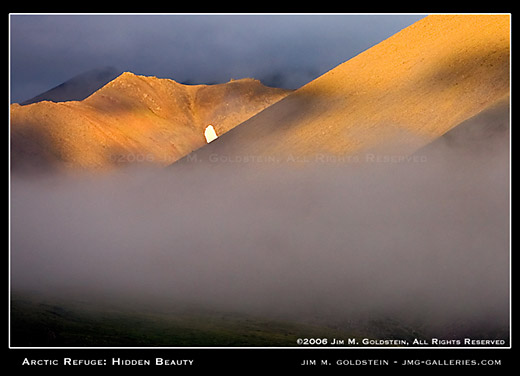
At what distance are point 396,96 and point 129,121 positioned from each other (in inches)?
2004

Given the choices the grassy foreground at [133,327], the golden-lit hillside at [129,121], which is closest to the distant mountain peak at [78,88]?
the golden-lit hillside at [129,121]

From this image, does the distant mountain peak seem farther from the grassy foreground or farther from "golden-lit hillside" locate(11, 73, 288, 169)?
the grassy foreground

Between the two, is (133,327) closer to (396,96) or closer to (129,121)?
(396,96)

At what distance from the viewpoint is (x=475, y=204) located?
32.6 metres

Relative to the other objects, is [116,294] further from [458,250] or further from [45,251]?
[458,250]

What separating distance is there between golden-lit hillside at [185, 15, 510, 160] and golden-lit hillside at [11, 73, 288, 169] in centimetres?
1806

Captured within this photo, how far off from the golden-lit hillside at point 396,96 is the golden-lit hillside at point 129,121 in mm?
18057

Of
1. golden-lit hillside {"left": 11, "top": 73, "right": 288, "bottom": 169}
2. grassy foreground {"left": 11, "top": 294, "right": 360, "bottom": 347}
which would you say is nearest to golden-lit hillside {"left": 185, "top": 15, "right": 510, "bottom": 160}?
golden-lit hillside {"left": 11, "top": 73, "right": 288, "bottom": 169}

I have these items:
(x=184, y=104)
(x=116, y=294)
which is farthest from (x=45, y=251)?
(x=184, y=104)

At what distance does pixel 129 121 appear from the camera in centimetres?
8962

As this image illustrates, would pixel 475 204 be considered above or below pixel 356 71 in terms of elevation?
below

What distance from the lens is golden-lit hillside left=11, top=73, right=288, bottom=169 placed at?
6538 cm

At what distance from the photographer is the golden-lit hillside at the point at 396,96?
44875 mm

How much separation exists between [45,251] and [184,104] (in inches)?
2882
